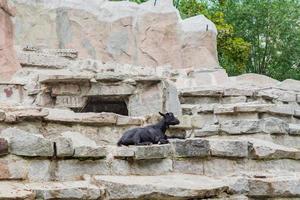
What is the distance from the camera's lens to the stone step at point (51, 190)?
13.4ft

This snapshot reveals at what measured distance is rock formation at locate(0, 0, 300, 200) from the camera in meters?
4.45

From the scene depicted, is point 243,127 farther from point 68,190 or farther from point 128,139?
point 68,190

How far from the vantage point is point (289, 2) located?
2783 centimetres

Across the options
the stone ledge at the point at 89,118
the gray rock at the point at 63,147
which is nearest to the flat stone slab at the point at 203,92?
the stone ledge at the point at 89,118

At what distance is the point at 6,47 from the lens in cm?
1387

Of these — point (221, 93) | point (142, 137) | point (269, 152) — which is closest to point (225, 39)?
point (221, 93)

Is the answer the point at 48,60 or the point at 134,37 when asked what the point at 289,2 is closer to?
the point at 134,37

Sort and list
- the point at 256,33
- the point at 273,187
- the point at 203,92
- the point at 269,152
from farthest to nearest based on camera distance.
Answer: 1. the point at 256,33
2. the point at 203,92
3. the point at 269,152
4. the point at 273,187

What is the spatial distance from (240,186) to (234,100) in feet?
28.1

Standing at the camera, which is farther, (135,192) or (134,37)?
(134,37)

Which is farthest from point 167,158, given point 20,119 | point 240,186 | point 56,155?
point 20,119

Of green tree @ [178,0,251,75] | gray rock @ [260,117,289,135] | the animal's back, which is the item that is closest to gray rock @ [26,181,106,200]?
the animal's back

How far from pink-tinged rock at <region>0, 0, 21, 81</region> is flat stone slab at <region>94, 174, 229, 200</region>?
9273 millimetres

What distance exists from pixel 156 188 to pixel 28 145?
3.19 ft
